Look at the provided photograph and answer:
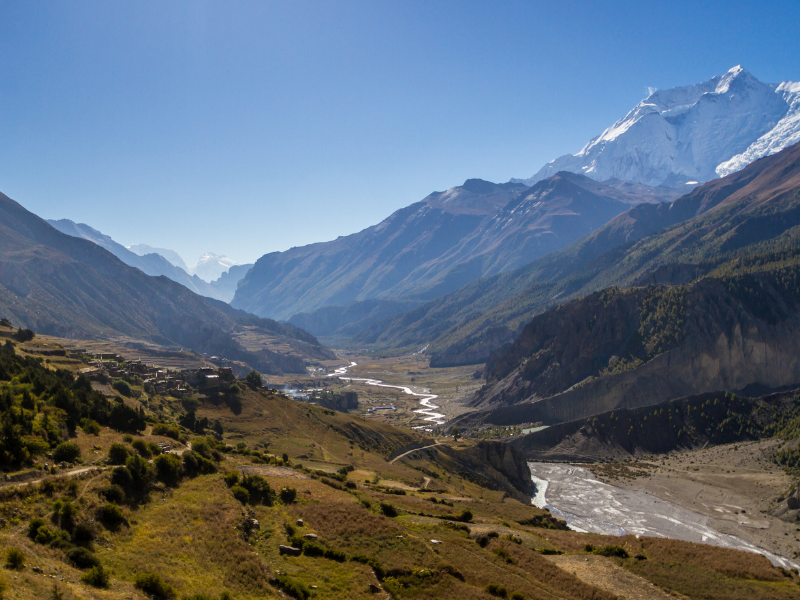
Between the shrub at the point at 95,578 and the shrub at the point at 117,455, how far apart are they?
13.9 metres

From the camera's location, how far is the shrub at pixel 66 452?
31759 millimetres

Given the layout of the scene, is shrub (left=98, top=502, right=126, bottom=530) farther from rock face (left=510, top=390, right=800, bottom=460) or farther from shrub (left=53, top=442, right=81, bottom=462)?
rock face (left=510, top=390, right=800, bottom=460)

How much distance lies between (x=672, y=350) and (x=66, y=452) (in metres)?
154

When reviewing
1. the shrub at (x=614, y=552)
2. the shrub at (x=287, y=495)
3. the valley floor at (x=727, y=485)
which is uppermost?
the shrub at (x=287, y=495)

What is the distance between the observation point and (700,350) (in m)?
151

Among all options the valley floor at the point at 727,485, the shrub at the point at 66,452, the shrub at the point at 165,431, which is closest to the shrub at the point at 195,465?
the shrub at the point at 66,452

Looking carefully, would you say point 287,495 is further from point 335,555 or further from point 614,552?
point 614,552

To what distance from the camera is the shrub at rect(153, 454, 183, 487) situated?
115ft

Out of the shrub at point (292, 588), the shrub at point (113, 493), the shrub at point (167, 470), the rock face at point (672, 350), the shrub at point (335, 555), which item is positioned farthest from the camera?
the rock face at point (672, 350)

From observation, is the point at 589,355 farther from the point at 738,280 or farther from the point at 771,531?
the point at 771,531

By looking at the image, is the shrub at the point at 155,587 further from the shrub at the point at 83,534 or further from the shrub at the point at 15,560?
the shrub at the point at 83,534

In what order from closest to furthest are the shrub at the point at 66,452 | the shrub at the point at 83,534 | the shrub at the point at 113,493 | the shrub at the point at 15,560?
the shrub at the point at 15,560, the shrub at the point at 83,534, the shrub at the point at 113,493, the shrub at the point at 66,452

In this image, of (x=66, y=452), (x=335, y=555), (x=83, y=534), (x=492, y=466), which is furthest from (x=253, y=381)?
(x=83, y=534)

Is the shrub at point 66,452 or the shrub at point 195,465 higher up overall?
the shrub at point 66,452
